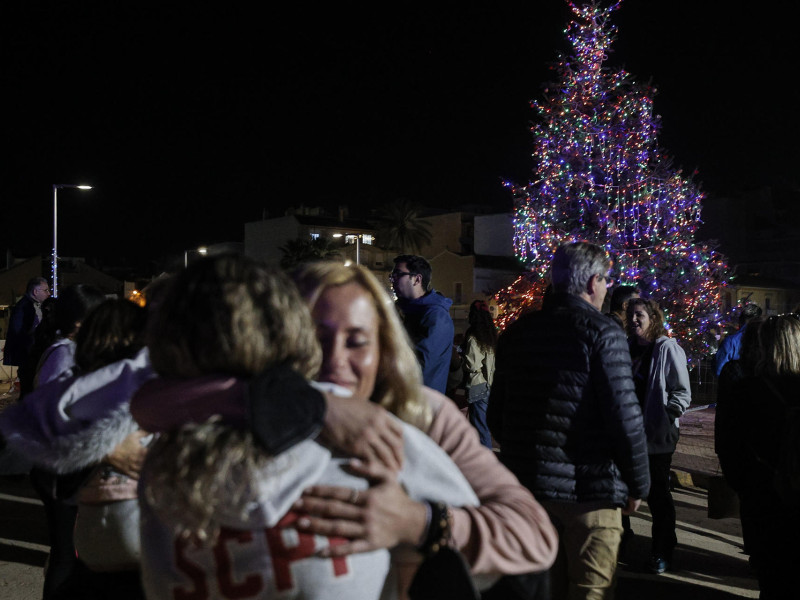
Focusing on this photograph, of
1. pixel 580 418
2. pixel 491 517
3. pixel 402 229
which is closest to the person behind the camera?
pixel 491 517

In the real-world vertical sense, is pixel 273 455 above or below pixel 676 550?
above

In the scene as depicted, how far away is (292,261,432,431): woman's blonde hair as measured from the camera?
1762 mm

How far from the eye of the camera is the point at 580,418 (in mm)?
3391

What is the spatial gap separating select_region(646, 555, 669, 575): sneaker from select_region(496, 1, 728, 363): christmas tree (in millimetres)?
10249

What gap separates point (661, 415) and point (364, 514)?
15.0 feet

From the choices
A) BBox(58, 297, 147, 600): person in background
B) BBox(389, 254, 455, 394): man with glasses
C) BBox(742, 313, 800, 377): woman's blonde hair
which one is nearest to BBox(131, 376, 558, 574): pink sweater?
BBox(58, 297, 147, 600): person in background

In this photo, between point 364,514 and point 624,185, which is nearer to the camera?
point 364,514

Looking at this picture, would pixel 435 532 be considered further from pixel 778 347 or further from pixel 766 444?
pixel 778 347

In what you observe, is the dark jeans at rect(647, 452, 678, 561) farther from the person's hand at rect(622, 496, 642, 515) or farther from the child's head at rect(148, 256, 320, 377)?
the child's head at rect(148, 256, 320, 377)

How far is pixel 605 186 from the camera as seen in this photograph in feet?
50.6

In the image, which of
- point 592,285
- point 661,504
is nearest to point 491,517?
point 592,285

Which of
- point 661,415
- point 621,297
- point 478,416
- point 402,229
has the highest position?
point 402,229

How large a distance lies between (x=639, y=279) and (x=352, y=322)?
14540 millimetres

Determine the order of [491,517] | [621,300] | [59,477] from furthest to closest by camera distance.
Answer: [621,300]
[59,477]
[491,517]
